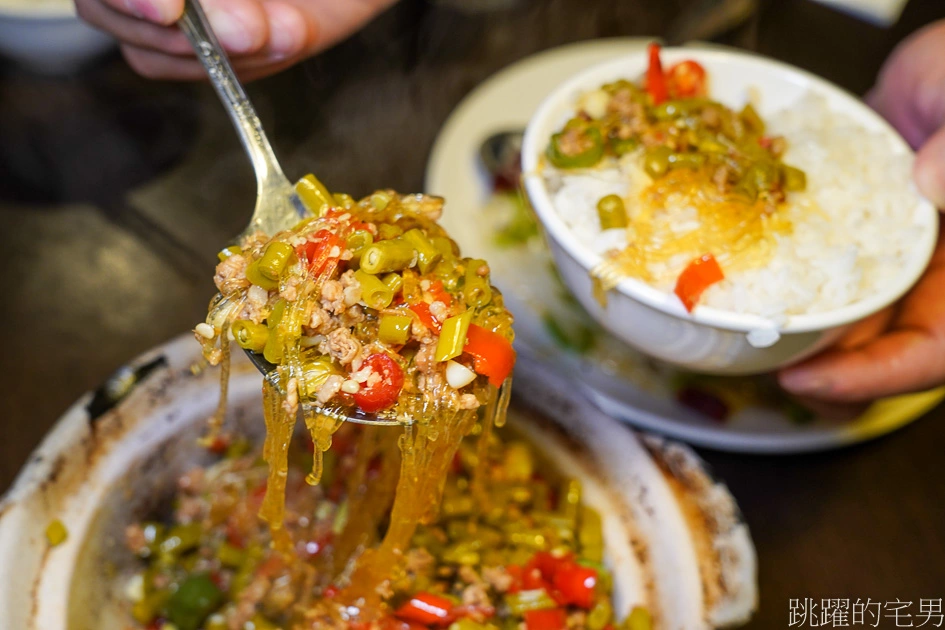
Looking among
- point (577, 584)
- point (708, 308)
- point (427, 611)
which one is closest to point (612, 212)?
point (708, 308)

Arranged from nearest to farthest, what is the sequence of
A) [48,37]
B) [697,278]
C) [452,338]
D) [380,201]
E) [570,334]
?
[452,338], [380,201], [697,278], [570,334], [48,37]

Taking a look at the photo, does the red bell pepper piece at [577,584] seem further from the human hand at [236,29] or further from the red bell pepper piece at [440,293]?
the human hand at [236,29]

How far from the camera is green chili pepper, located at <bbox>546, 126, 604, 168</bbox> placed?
1759 mm

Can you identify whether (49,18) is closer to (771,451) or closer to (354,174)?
(354,174)

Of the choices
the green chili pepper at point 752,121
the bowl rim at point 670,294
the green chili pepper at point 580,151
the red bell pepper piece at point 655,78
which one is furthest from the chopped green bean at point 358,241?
the green chili pepper at point 752,121

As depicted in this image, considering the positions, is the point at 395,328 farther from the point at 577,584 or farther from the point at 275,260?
the point at 577,584

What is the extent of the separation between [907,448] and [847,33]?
200cm

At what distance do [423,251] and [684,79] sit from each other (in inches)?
41.1

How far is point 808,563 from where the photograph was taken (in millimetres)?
1938

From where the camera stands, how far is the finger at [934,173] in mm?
1760

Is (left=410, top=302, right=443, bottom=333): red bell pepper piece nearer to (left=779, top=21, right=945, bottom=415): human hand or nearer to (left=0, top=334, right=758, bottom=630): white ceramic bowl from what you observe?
(left=0, top=334, right=758, bottom=630): white ceramic bowl

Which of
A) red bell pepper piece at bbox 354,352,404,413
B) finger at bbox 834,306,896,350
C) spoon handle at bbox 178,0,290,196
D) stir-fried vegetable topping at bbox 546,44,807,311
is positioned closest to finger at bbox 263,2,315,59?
spoon handle at bbox 178,0,290,196

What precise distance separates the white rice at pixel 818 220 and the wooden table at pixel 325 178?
0.65 m

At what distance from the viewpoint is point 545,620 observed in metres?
1.59
